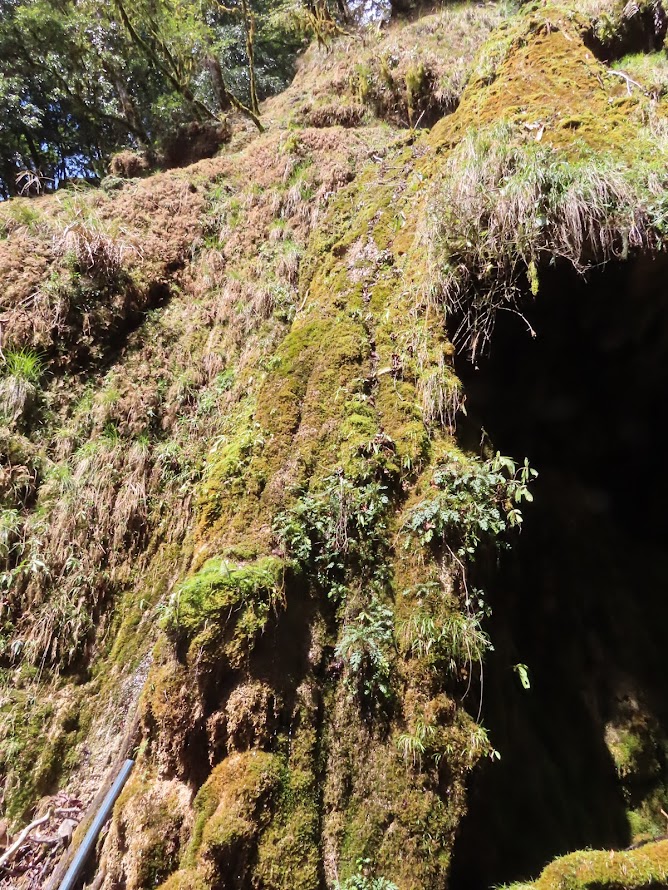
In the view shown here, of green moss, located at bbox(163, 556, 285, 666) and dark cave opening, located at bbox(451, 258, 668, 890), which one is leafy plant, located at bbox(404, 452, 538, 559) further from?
green moss, located at bbox(163, 556, 285, 666)

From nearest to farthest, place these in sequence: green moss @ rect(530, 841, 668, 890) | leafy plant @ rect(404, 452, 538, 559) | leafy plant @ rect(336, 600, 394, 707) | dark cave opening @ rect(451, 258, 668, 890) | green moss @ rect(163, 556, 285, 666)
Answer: green moss @ rect(530, 841, 668, 890), green moss @ rect(163, 556, 285, 666), leafy plant @ rect(336, 600, 394, 707), leafy plant @ rect(404, 452, 538, 559), dark cave opening @ rect(451, 258, 668, 890)

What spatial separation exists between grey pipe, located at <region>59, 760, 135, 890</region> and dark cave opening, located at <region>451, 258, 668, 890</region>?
2334 mm

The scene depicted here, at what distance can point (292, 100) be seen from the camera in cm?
1096

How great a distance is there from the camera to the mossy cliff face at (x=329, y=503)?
9.37 feet

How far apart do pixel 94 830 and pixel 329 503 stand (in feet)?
8.75

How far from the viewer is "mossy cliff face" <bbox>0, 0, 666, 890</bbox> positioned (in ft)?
9.37

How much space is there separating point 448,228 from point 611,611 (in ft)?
14.6

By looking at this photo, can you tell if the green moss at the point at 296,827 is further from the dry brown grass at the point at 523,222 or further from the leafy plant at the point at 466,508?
the dry brown grass at the point at 523,222

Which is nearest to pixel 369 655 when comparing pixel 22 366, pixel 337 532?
pixel 337 532

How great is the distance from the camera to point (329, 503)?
3.60 m

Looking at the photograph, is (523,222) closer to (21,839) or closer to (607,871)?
(607,871)

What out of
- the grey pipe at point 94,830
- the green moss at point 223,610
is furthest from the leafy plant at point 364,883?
the grey pipe at point 94,830

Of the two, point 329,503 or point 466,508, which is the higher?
point 329,503

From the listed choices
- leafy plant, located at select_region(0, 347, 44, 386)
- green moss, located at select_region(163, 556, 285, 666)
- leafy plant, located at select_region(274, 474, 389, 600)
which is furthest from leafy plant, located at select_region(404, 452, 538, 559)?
leafy plant, located at select_region(0, 347, 44, 386)
